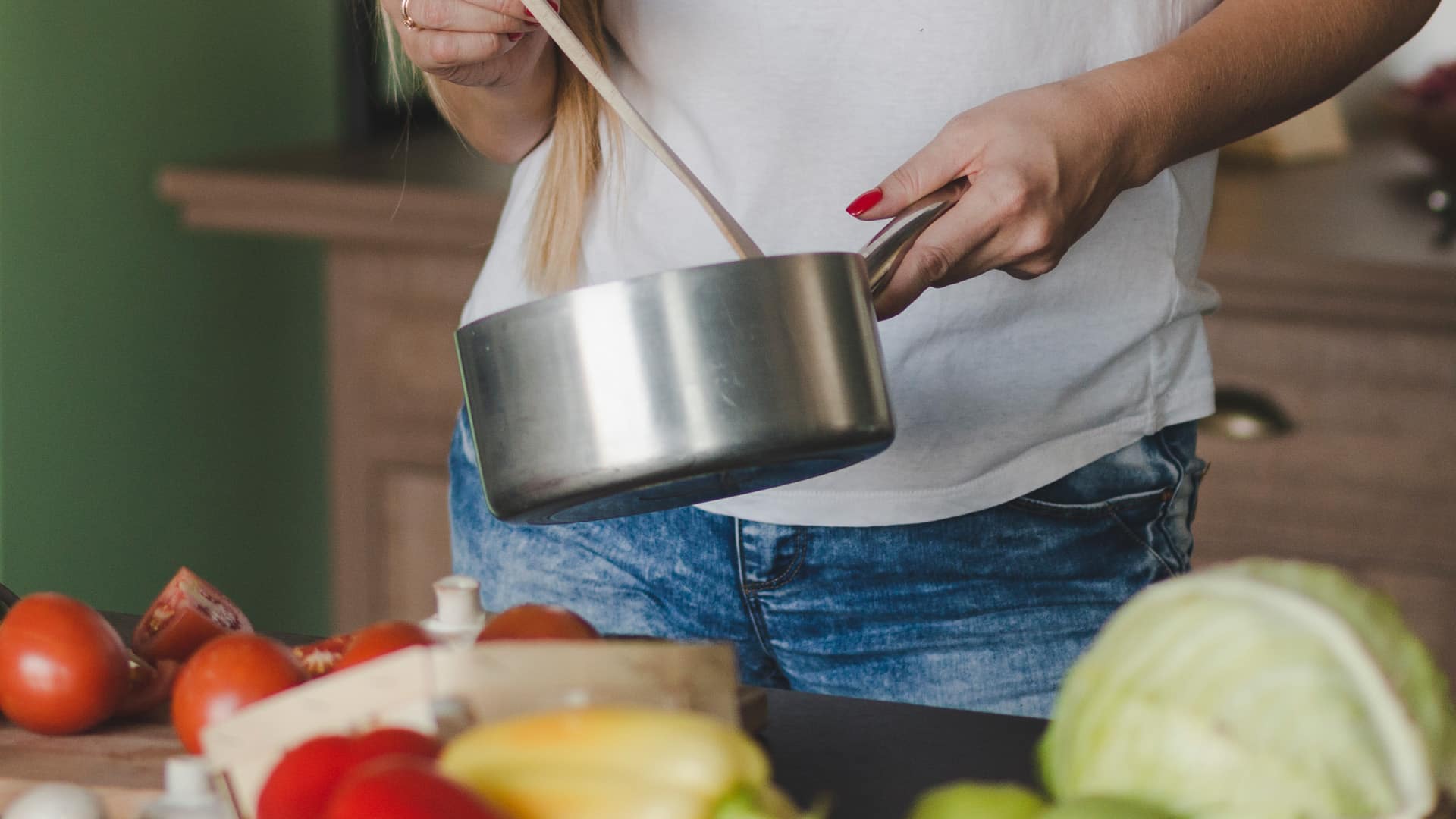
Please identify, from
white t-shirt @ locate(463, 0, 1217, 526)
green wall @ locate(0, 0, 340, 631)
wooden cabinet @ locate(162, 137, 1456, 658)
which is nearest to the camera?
white t-shirt @ locate(463, 0, 1217, 526)

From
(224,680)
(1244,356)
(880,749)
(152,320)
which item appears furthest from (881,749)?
(152,320)

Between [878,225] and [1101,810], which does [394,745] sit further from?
[878,225]

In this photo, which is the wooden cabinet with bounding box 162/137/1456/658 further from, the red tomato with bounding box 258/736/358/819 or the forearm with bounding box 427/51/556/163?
the red tomato with bounding box 258/736/358/819

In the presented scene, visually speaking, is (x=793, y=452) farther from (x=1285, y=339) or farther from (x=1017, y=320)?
(x=1285, y=339)

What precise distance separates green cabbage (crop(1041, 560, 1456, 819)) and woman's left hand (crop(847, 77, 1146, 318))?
8.3 inches

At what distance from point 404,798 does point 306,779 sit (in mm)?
78

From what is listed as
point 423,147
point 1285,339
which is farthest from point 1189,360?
point 423,147

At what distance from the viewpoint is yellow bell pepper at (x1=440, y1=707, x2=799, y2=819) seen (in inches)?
15.1

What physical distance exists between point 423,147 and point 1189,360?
49.4 inches

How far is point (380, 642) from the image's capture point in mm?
548

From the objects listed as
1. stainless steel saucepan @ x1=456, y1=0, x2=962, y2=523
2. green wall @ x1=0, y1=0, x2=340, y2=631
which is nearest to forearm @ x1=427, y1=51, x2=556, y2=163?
stainless steel saucepan @ x1=456, y1=0, x2=962, y2=523

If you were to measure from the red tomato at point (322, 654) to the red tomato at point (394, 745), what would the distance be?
0.15 meters

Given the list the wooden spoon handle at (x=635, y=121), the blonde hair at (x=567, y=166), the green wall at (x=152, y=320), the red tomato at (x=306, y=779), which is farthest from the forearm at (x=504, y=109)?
the green wall at (x=152, y=320)

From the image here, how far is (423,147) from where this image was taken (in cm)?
187
